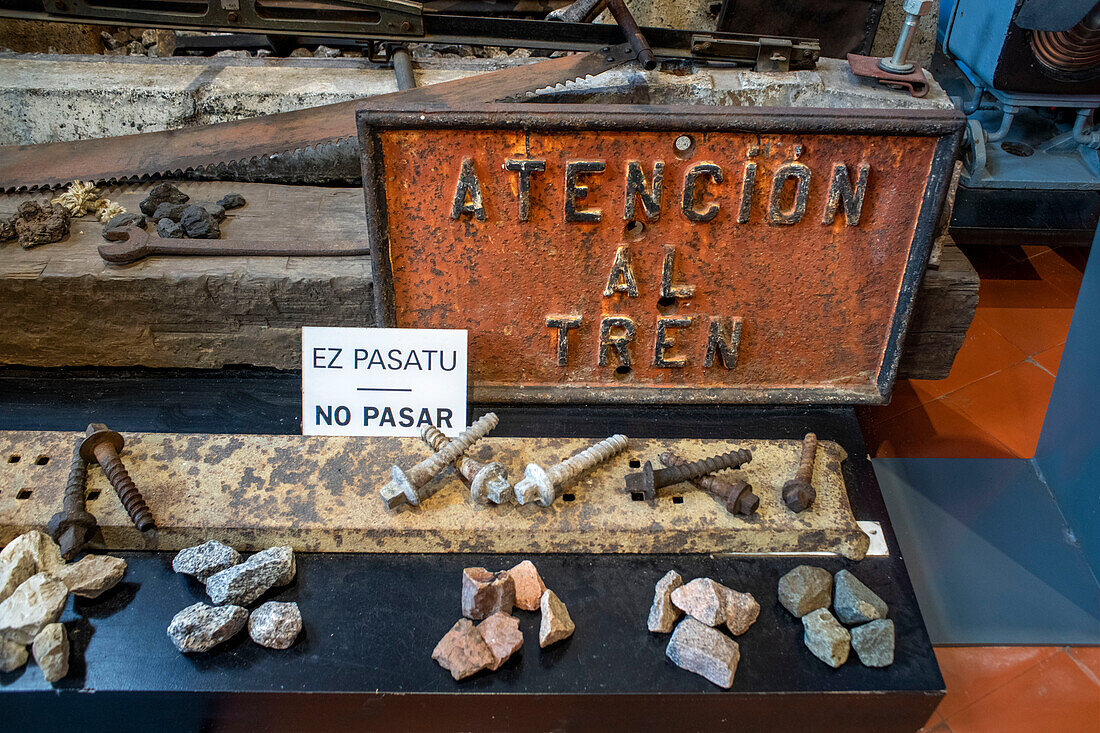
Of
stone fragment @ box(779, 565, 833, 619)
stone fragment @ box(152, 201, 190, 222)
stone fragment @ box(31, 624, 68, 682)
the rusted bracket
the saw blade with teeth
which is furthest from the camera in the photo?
the rusted bracket

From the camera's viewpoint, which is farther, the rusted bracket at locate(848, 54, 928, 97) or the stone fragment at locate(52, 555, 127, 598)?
the rusted bracket at locate(848, 54, 928, 97)

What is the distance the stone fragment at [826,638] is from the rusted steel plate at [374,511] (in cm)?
14

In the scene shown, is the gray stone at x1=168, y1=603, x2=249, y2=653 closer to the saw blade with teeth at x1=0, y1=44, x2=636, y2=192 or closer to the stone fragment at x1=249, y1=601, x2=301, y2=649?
the stone fragment at x1=249, y1=601, x2=301, y2=649

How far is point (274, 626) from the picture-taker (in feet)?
4.14

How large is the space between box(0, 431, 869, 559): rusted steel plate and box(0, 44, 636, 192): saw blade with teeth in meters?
0.78

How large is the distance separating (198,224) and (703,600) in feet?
4.24

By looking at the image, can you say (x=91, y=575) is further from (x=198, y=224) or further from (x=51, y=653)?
(x=198, y=224)

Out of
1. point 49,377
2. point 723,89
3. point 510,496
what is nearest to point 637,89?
point 723,89

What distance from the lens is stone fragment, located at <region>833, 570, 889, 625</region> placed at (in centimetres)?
131

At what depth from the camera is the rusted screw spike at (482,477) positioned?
4.55ft

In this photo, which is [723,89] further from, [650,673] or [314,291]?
[650,673]

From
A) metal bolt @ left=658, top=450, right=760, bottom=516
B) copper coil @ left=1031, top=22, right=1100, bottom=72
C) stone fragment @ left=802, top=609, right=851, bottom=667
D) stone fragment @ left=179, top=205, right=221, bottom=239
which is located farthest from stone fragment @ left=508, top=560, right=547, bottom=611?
copper coil @ left=1031, top=22, right=1100, bottom=72

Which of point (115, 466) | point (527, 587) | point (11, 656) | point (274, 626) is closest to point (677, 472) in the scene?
point (527, 587)

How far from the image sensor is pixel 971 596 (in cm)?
161
